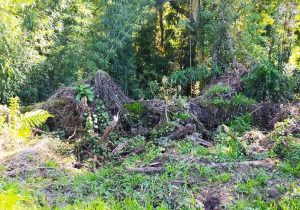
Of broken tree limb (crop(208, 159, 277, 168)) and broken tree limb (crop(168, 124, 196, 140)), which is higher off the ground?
broken tree limb (crop(168, 124, 196, 140))

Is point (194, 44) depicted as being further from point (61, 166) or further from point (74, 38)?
point (61, 166)

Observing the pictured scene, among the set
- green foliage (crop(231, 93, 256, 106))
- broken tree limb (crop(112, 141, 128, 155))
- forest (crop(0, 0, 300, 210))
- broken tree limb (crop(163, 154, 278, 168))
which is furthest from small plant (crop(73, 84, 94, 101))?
green foliage (crop(231, 93, 256, 106))

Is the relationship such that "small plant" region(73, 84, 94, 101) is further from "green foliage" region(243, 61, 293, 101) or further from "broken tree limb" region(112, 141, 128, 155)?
"green foliage" region(243, 61, 293, 101)

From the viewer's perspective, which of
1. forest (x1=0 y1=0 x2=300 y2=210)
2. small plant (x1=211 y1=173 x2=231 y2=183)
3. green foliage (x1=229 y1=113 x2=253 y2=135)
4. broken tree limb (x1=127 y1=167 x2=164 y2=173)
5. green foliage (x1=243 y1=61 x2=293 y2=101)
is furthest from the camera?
green foliage (x1=243 y1=61 x2=293 y2=101)

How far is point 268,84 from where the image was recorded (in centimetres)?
741

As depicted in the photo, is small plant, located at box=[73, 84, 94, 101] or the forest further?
small plant, located at box=[73, 84, 94, 101]

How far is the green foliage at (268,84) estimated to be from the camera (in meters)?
7.38

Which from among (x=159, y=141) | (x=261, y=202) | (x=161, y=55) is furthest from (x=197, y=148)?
(x=161, y=55)

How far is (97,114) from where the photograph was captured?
20.2 feet

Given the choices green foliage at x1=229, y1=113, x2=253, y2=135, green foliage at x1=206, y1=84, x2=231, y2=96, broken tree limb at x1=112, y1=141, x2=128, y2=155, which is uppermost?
green foliage at x1=206, y1=84, x2=231, y2=96

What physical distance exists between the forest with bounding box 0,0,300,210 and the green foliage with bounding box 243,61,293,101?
0.08 ft

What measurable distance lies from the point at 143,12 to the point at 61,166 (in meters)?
5.94

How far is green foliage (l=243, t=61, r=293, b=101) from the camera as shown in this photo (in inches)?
290

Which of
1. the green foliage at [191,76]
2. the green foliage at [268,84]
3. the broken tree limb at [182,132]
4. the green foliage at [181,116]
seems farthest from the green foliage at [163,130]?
the green foliage at [191,76]
